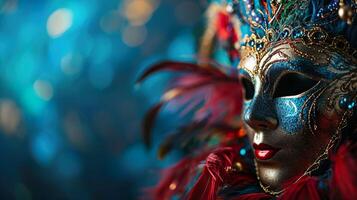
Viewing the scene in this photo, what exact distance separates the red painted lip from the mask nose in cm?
3

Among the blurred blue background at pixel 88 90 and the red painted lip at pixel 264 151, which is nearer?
the red painted lip at pixel 264 151

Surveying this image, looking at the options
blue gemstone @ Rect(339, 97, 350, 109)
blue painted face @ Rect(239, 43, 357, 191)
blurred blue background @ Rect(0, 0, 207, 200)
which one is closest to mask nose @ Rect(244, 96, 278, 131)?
blue painted face @ Rect(239, 43, 357, 191)

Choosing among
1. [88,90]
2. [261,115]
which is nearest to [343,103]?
[261,115]

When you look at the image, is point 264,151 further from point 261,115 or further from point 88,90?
point 88,90

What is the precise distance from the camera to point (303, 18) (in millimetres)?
867

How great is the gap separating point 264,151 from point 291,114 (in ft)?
0.27

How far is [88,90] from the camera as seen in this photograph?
58.8 inches

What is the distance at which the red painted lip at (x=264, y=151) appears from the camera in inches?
34.9

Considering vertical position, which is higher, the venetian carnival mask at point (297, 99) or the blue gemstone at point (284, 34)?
the blue gemstone at point (284, 34)

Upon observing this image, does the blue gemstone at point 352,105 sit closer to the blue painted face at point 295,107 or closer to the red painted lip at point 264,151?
the blue painted face at point 295,107

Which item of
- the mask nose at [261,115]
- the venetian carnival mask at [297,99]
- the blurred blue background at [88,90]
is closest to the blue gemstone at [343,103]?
the venetian carnival mask at [297,99]

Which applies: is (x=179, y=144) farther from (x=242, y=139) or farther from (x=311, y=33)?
(x=311, y=33)

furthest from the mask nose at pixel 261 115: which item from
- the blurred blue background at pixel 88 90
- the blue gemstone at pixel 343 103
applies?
the blurred blue background at pixel 88 90

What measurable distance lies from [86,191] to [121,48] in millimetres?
401
